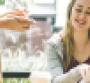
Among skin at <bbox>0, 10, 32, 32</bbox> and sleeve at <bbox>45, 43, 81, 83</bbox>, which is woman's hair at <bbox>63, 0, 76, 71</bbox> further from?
skin at <bbox>0, 10, 32, 32</bbox>

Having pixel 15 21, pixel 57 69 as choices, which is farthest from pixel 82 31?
pixel 15 21

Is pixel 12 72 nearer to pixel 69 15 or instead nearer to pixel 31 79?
pixel 31 79

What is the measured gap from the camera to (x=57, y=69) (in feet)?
4.27

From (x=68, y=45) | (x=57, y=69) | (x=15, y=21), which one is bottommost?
(x=57, y=69)

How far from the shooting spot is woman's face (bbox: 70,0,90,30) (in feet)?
4.02

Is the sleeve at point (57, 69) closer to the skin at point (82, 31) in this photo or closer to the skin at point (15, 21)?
the skin at point (82, 31)

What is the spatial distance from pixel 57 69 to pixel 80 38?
217mm

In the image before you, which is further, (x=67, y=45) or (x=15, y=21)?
(x=67, y=45)

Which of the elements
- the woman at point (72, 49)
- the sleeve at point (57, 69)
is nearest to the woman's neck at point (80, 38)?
the woman at point (72, 49)

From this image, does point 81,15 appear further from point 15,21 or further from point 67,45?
point 15,21

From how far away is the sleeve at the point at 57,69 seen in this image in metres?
1.24

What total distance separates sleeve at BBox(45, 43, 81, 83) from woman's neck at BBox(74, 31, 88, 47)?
5.1 inches

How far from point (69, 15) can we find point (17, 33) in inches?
12.1

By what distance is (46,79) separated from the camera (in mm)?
1308
